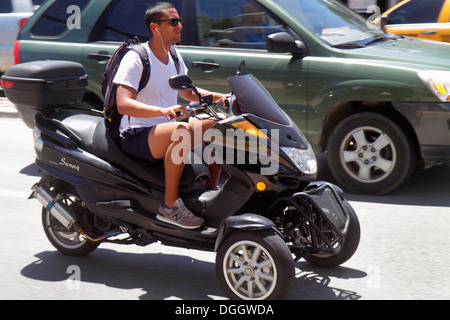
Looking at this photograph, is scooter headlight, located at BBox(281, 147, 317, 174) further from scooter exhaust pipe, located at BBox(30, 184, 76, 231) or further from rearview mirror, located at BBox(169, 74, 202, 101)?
scooter exhaust pipe, located at BBox(30, 184, 76, 231)

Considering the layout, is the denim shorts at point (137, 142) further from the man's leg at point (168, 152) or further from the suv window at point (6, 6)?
the suv window at point (6, 6)

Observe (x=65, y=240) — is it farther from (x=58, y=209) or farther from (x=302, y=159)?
(x=302, y=159)

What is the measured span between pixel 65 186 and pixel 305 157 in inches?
64.8

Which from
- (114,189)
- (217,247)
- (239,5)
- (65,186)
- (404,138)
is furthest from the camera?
(239,5)

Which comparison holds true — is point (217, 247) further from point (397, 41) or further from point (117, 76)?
point (397, 41)

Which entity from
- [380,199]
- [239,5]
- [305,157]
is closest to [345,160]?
[380,199]

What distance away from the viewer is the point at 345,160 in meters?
6.27

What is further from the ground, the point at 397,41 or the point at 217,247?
the point at 397,41

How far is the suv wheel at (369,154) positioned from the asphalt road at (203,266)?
0.60 feet

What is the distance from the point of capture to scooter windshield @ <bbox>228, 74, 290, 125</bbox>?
159 inches

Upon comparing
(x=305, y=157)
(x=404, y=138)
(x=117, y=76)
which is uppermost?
(x=117, y=76)

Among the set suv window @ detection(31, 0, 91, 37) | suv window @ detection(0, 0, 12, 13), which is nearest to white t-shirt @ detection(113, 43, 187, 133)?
suv window @ detection(31, 0, 91, 37)

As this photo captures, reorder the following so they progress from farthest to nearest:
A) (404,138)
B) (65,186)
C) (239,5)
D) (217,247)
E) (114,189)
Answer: (239,5) → (404,138) → (65,186) → (114,189) → (217,247)

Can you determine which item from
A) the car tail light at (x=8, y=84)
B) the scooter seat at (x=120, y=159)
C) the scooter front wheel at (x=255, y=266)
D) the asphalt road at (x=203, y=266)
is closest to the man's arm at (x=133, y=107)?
the scooter seat at (x=120, y=159)
